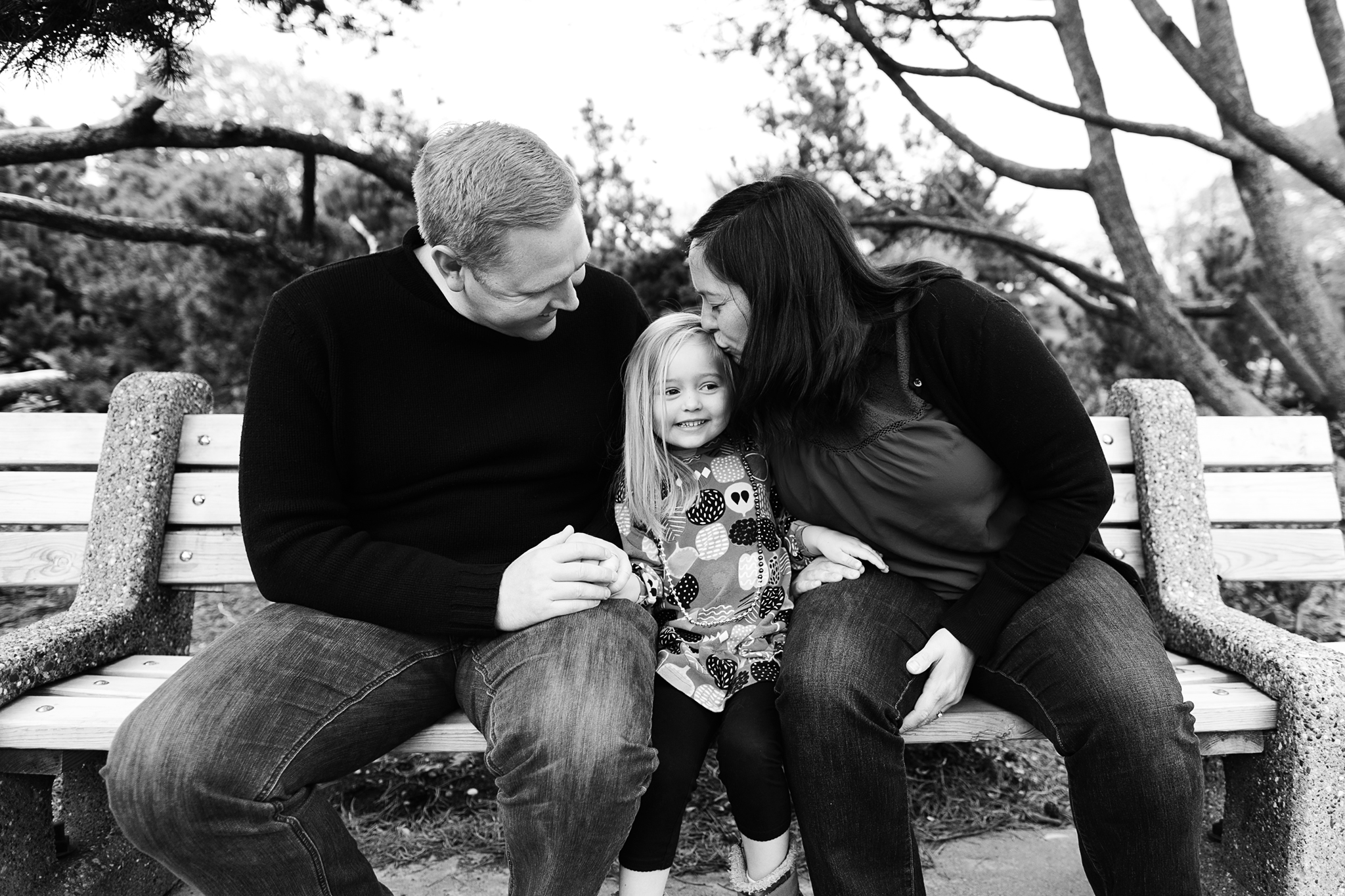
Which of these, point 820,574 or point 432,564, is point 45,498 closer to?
point 432,564

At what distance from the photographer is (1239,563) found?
2.41 meters

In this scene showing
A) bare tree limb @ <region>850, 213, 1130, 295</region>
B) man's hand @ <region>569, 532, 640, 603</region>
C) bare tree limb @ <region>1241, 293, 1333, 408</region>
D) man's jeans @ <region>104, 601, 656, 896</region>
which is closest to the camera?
man's jeans @ <region>104, 601, 656, 896</region>

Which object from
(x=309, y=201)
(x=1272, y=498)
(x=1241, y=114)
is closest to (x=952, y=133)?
(x=1241, y=114)

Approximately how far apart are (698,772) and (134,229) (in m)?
2.88

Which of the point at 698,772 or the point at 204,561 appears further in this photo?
the point at 204,561

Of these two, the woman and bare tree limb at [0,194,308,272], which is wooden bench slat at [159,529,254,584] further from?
bare tree limb at [0,194,308,272]

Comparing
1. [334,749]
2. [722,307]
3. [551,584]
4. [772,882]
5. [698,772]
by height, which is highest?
[722,307]

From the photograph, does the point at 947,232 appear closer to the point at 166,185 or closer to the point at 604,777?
the point at 604,777

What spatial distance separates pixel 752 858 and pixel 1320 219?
58.2ft

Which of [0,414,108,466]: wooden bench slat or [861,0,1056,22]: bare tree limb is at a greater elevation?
[861,0,1056,22]: bare tree limb

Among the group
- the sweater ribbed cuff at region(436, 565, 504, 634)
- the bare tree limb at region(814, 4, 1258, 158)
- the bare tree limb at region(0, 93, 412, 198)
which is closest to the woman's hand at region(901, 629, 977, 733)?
the sweater ribbed cuff at region(436, 565, 504, 634)

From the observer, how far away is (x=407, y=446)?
1.93 meters

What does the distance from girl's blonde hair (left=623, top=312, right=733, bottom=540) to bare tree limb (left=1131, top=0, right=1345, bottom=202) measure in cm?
207

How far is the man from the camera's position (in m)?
1.54
